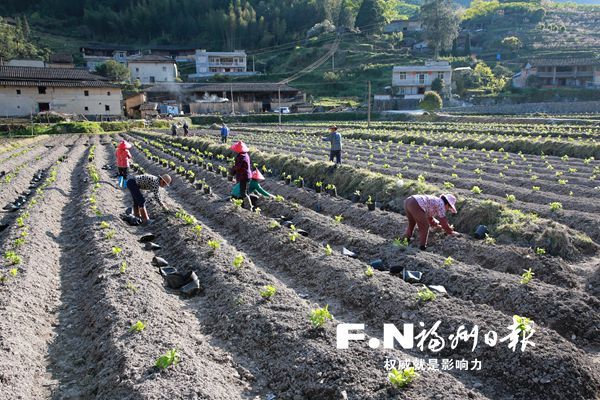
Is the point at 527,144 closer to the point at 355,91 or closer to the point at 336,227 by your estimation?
the point at 336,227

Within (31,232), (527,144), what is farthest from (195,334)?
(527,144)

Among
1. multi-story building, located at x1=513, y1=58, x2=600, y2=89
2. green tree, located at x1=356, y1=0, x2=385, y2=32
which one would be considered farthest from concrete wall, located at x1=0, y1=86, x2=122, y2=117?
green tree, located at x1=356, y1=0, x2=385, y2=32

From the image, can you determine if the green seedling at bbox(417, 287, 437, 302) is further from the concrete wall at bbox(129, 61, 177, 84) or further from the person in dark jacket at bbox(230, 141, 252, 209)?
the concrete wall at bbox(129, 61, 177, 84)

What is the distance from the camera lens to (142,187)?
38.8 ft

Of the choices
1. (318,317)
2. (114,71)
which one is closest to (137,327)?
(318,317)

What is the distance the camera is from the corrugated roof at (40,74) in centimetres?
4945

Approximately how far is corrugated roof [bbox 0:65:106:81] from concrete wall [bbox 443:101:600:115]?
42.2m

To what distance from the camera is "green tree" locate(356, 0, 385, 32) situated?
104m

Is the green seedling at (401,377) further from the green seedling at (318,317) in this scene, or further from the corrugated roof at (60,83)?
the corrugated roof at (60,83)

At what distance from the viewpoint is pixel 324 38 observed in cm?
9994

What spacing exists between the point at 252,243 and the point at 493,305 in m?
4.97

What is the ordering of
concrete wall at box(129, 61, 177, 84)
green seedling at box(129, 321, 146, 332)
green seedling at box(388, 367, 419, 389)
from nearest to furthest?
Result: green seedling at box(388, 367, 419, 389) → green seedling at box(129, 321, 146, 332) → concrete wall at box(129, 61, 177, 84)

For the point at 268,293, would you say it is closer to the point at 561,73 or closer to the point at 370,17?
the point at 561,73

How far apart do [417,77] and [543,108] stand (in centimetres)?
1918
